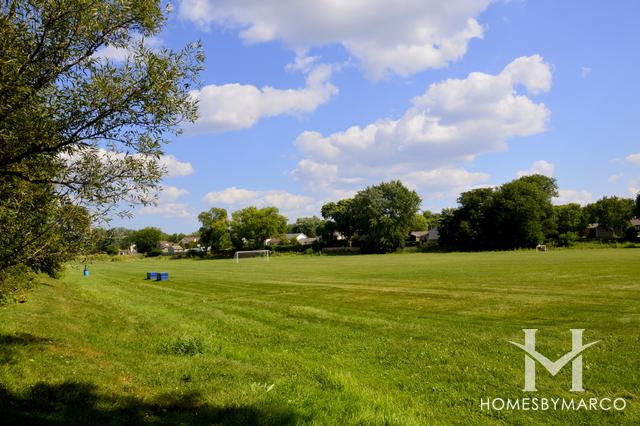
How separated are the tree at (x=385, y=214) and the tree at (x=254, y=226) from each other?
30.6 m

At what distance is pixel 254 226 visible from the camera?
468 ft

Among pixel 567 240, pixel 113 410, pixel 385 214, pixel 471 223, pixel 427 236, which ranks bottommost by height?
pixel 113 410

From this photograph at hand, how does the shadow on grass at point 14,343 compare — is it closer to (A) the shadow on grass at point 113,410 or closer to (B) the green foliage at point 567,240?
(A) the shadow on grass at point 113,410

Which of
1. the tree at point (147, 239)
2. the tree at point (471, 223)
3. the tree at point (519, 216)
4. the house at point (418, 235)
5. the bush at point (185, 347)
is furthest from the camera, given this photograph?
the house at point (418, 235)

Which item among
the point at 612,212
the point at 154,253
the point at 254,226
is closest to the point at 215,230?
the point at 254,226

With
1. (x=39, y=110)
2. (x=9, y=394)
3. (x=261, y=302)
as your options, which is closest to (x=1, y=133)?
(x=39, y=110)

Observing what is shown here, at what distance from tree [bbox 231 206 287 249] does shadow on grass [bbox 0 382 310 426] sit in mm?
134516

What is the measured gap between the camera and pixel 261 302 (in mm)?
24438

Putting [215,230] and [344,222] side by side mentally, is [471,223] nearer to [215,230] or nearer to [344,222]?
[344,222]

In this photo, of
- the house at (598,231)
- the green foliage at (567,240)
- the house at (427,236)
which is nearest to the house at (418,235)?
the house at (427,236)

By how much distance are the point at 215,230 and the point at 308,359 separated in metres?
138

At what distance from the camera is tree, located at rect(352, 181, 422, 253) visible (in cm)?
12050

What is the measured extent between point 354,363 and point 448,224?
115405 millimetres

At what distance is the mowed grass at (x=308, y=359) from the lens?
325 inches
